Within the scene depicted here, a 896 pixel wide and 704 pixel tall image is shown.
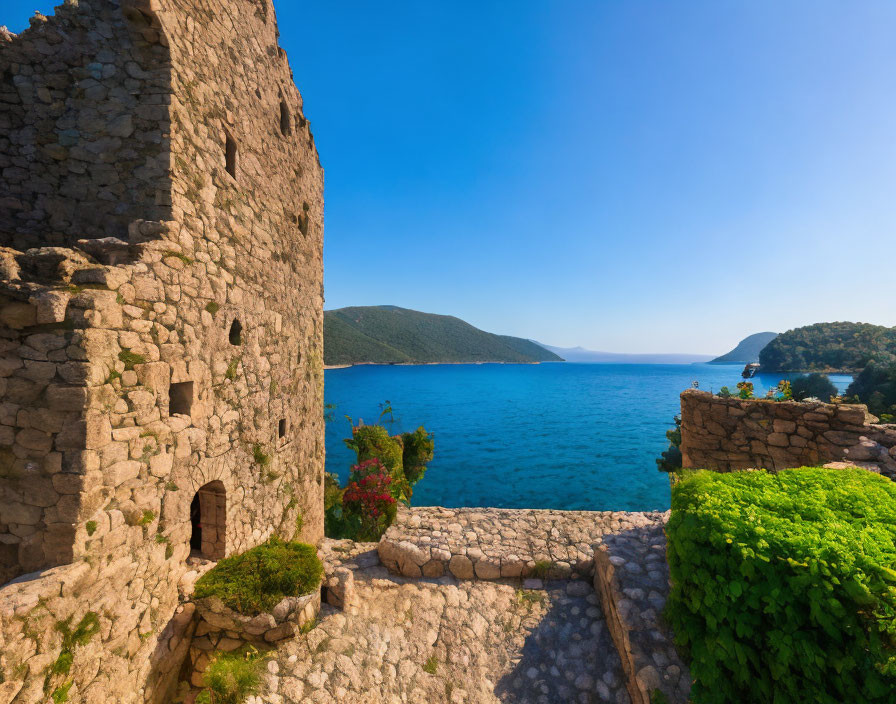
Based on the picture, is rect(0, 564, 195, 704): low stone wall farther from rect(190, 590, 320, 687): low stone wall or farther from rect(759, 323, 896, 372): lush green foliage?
rect(759, 323, 896, 372): lush green foliage

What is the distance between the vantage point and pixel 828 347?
62.7m

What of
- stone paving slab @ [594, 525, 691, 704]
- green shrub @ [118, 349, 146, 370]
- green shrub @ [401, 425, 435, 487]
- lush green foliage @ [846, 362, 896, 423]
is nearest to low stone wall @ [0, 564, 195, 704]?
green shrub @ [118, 349, 146, 370]

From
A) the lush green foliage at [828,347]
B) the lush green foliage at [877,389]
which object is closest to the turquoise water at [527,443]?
→ the lush green foliage at [828,347]

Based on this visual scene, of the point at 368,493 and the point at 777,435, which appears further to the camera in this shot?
the point at 368,493

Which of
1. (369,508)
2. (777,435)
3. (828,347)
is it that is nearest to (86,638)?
(369,508)

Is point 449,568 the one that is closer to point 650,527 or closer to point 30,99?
point 650,527

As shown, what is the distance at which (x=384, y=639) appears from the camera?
5184mm

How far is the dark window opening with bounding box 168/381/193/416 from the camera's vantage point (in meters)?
4.34

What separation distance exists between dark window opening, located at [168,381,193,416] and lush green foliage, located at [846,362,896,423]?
30.6 meters

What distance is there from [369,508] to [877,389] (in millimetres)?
39703

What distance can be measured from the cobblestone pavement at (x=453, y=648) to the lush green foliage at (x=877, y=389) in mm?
25704

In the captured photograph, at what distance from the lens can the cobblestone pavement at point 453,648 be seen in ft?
14.8

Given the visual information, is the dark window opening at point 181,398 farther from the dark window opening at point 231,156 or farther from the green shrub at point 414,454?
the green shrub at point 414,454

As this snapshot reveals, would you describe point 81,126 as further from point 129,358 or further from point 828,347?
point 828,347
